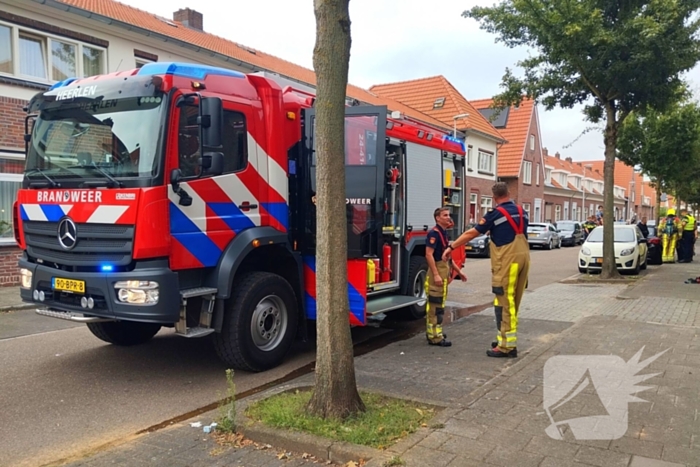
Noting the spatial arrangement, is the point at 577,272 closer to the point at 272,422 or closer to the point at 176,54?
the point at 176,54

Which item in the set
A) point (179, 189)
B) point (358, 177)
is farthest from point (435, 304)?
point (179, 189)

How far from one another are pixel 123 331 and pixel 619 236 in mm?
13930

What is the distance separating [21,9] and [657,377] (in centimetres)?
1347

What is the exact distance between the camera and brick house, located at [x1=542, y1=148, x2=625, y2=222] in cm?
4838

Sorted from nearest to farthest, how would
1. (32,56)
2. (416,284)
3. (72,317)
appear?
(72,317)
(416,284)
(32,56)

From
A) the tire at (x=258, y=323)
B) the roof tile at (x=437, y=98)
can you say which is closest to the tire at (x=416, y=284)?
the tire at (x=258, y=323)

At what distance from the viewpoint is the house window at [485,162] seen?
34.1m

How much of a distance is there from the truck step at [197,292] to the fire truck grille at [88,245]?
0.57 metres

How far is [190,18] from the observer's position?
22250 mm

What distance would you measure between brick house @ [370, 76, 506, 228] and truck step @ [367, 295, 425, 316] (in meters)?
23.6

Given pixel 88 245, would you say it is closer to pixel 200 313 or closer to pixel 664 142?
pixel 200 313

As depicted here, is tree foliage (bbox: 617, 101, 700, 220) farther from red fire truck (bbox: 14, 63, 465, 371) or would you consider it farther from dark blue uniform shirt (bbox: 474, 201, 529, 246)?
red fire truck (bbox: 14, 63, 465, 371)

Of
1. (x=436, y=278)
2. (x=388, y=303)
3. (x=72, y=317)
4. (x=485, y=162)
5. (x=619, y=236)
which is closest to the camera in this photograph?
(x=72, y=317)

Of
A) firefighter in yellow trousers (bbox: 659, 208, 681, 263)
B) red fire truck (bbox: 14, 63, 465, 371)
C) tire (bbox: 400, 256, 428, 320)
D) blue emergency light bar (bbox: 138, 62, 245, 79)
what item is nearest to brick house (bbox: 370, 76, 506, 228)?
firefighter in yellow trousers (bbox: 659, 208, 681, 263)
